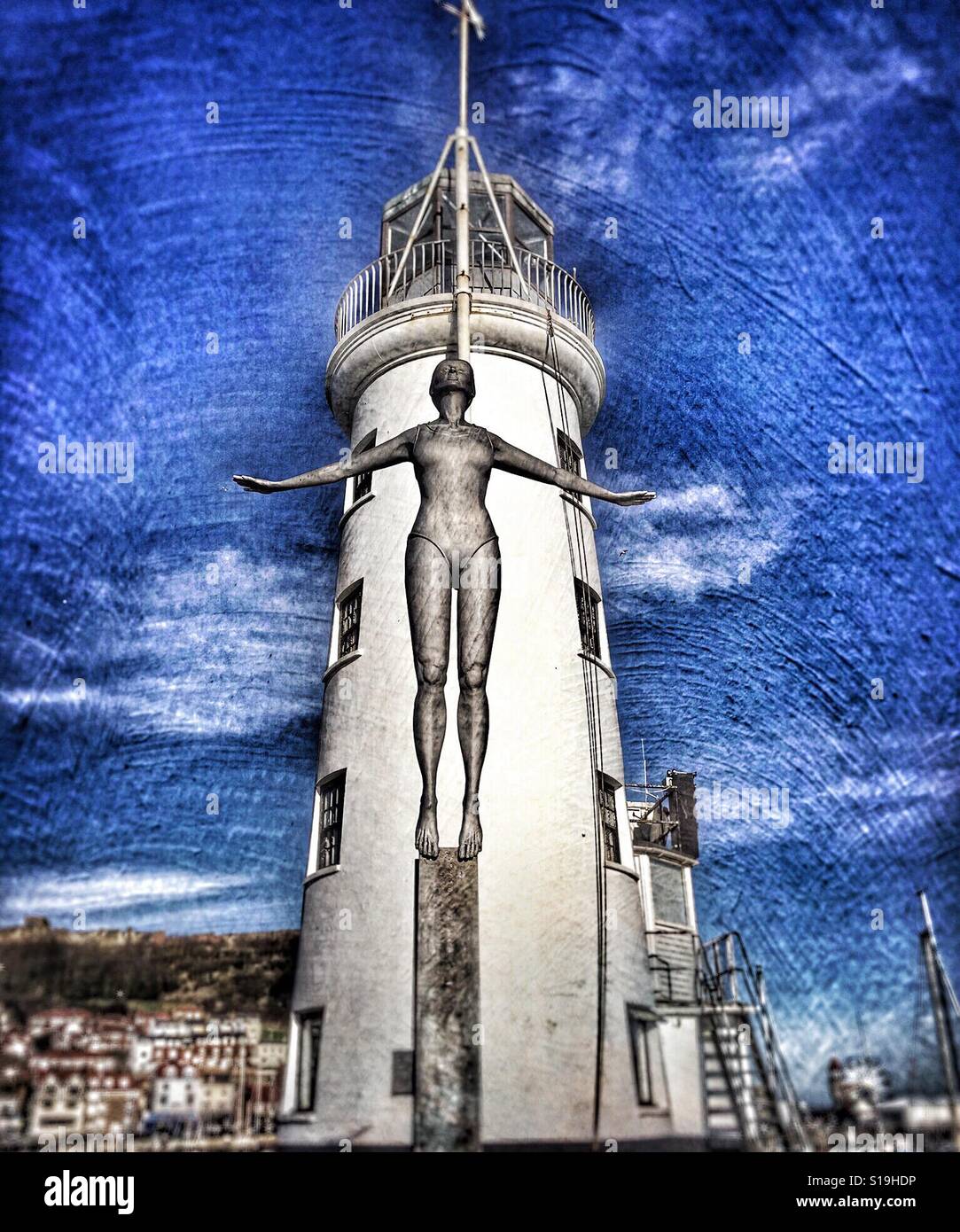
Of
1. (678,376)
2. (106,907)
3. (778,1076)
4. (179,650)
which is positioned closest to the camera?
(778,1076)

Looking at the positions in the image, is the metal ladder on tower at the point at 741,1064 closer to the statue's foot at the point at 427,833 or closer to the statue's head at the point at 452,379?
the statue's foot at the point at 427,833

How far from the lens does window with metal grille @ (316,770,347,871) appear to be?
809cm

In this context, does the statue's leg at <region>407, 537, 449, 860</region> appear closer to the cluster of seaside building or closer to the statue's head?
the statue's head

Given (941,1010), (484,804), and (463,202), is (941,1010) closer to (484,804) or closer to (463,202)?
(484,804)

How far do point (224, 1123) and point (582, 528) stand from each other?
455 centimetres

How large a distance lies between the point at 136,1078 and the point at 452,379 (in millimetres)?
4560

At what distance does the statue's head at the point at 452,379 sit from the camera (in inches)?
321

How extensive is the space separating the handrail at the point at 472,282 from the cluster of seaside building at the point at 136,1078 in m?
5.15

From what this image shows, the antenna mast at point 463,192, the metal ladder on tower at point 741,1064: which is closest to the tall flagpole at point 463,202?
the antenna mast at point 463,192

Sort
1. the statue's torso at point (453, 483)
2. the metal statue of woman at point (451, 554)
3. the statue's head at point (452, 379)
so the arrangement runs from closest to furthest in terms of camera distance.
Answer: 1. the metal statue of woman at point (451, 554)
2. the statue's torso at point (453, 483)
3. the statue's head at point (452, 379)
